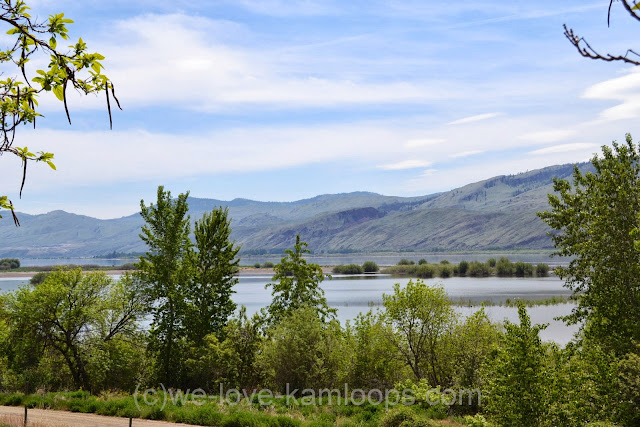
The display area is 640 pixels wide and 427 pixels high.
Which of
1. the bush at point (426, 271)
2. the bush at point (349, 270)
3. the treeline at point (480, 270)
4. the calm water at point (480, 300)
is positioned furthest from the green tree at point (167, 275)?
the bush at point (349, 270)

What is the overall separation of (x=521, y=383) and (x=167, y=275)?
3017cm

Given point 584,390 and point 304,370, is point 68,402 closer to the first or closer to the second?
point 304,370

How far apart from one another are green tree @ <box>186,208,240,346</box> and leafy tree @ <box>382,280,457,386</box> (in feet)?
43.7

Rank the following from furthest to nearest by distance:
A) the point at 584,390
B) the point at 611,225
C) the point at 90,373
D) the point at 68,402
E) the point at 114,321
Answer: the point at 114,321, the point at 90,373, the point at 611,225, the point at 68,402, the point at 584,390

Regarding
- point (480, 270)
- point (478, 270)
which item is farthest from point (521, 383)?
point (478, 270)

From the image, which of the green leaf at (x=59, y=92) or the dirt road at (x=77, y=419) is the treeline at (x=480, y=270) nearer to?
the dirt road at (x=77, y=419)

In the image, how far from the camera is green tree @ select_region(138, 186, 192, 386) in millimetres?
37500

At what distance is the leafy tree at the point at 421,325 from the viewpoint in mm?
31453

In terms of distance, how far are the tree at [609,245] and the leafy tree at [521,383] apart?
1190 cm

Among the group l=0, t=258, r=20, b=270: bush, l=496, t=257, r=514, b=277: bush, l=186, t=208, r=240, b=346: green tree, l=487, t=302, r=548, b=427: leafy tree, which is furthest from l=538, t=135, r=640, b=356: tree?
l=0, t=258, r=20, b=270: bush

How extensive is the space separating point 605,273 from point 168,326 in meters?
27.3

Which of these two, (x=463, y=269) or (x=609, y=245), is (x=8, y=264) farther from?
(x=609, y=245)

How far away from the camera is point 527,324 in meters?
14.1

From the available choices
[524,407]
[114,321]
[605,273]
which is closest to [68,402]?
[114,321]
